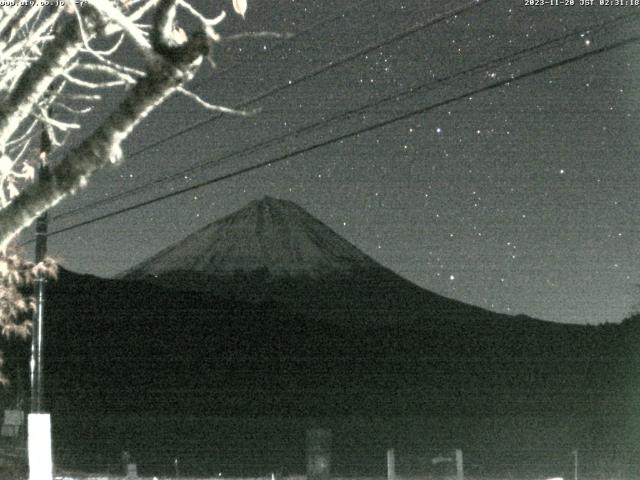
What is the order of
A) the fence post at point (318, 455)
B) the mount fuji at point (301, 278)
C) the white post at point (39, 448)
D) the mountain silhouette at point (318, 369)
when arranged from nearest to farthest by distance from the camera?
the white post at point (39, 448) < the fence post at point (318, 455) < the mountain silhouette at point (318, 369) < the mount fuji at point (301, 278)

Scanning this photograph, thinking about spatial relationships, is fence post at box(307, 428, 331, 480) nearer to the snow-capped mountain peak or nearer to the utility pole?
the utility pole

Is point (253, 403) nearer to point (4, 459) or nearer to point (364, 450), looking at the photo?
point (364, 450)

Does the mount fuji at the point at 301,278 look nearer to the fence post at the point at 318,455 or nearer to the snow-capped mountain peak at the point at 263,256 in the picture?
the snow-capped mountain peak at the point at 263,256

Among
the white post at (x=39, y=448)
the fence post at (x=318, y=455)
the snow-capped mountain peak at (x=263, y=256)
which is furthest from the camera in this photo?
the snow-capped mountain peak at (x=263, y=256)

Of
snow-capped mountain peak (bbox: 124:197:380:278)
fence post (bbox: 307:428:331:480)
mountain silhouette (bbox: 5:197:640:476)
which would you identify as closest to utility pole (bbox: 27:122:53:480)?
fence post (bbox: 307:428:331:480)

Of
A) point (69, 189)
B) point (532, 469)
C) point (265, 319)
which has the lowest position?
point (532, 469)

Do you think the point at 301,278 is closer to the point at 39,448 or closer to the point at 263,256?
the point at 263,256

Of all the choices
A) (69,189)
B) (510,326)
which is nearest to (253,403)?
(510,326)

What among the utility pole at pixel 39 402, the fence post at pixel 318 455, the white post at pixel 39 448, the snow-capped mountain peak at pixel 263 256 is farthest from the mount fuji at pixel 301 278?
the white post at pixel 39 448
